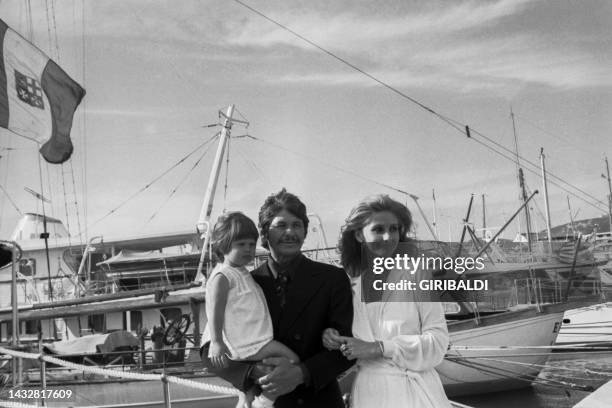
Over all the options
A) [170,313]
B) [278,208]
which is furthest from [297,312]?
[170,313]

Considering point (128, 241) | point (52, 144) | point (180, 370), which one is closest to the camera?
point (52, 144)

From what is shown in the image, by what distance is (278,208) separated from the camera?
2.58m

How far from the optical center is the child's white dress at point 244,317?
97.1 inches

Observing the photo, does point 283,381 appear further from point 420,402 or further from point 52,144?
point 52,144

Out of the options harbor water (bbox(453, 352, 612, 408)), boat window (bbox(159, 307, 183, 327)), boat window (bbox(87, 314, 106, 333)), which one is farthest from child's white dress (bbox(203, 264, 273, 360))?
boat window (bbox(87, 314, 106, 333))

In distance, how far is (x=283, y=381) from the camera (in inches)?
94.8

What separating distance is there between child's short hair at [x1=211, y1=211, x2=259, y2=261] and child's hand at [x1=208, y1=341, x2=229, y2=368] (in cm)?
42

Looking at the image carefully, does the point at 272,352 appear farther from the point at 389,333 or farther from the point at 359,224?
the point at 359,224

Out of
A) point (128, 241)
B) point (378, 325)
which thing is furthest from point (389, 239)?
point (128, 241)

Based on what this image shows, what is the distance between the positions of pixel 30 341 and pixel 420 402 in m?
13.8

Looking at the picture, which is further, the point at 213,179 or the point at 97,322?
the point at 213,179

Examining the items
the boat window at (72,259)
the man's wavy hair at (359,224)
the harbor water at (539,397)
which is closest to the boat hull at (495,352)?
the harbor water at (539,397)

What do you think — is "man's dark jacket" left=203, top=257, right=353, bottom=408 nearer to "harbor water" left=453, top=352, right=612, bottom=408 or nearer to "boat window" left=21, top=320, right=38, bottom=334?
"harbor water" left=453, top=352, right=612, bottom=408

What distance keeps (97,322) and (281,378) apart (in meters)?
13.2
